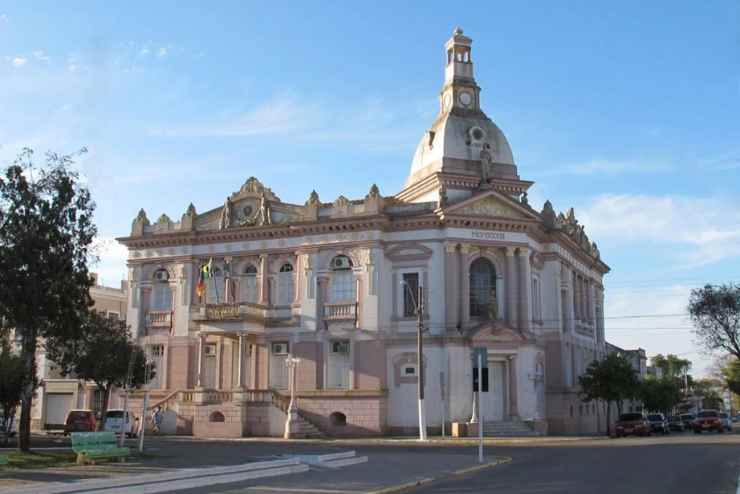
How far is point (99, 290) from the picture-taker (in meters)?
67.2

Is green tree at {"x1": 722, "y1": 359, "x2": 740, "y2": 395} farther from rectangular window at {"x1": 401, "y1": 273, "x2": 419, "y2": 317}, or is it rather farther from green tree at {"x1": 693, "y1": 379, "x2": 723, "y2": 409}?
green tree at {"x1": 693, "y1": 379, "x2": 723, "y2": 409}

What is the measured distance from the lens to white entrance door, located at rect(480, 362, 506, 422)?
1876 inches

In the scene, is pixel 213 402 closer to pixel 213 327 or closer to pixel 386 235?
pixel 213 327

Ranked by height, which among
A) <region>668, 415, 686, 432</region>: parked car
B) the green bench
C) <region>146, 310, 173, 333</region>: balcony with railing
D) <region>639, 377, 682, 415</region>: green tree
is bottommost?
<region>668, 415, 686, 432</region>: parked car

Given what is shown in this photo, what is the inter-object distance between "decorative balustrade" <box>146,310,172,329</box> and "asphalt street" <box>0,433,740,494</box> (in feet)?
70.9

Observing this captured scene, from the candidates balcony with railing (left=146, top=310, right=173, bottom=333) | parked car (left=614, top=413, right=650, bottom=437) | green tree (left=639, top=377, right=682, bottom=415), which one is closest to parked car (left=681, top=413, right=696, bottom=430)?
green tree (left=639, top=377, right=682, bottom=415)

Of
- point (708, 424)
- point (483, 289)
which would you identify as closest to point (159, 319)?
point (483, 289)

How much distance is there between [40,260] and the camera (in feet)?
89.8

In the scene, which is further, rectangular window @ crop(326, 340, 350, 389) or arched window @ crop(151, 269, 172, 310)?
arched window @ crop(151, 269, 172, 310)

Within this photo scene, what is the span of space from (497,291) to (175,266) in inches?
794

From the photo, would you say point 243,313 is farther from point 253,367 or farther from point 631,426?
point 631,426

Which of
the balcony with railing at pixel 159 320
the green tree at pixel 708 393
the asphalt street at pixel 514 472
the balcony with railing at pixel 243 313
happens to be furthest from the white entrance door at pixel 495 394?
the green tree at pixel 708 393

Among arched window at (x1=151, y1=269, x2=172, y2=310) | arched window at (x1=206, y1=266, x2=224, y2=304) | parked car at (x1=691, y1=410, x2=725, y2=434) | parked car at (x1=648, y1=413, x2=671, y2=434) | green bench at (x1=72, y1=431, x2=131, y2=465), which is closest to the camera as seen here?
green bench at (x1=72, y1=431, x2=131, y2=465)

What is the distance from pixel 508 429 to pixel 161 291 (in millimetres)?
23352
